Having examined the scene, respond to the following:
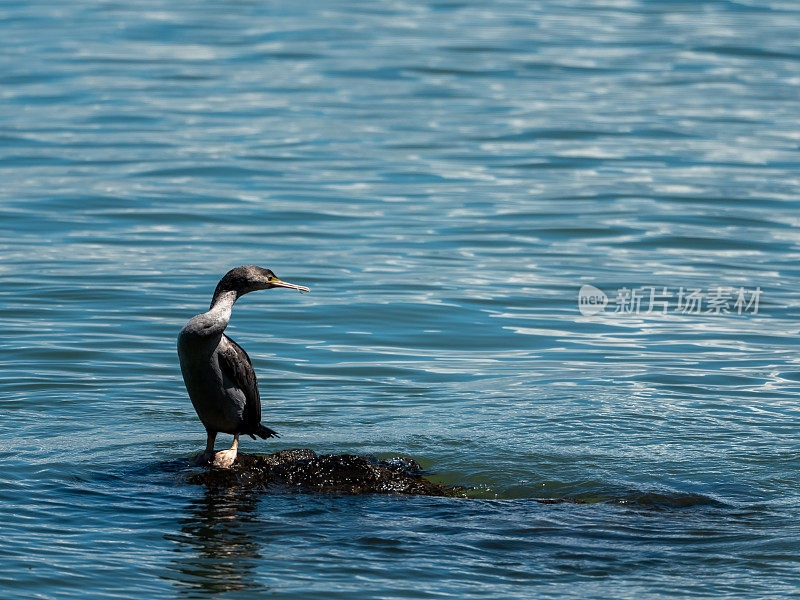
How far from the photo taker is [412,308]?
1336 cm

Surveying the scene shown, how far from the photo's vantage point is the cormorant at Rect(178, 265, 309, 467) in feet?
25.0

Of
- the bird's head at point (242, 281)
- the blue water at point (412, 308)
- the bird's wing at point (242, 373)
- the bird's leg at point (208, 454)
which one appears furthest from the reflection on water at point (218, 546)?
the bird's head at point (242, 281)

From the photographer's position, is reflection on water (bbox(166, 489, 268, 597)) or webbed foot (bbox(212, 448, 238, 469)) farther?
webbed foot (bbox(212, 448, 238, 469))

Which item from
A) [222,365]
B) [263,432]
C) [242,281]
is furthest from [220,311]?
[263,432]

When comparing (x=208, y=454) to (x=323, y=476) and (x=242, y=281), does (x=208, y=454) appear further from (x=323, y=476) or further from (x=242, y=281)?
(x=242, y=281)

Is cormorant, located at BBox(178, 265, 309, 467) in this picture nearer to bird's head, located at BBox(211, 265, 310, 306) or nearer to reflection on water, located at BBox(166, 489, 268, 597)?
bird's head, located at BBox(211, 265, 310, 306)

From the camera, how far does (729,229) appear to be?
55.7ft

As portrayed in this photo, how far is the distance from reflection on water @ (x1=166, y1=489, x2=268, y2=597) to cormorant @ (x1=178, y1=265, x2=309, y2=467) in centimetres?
40

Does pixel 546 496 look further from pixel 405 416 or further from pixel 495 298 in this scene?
pixel 495 298

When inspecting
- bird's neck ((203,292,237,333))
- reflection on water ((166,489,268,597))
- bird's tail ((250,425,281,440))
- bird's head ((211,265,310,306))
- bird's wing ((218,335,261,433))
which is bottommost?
reflection on water ((166,489,268,597))

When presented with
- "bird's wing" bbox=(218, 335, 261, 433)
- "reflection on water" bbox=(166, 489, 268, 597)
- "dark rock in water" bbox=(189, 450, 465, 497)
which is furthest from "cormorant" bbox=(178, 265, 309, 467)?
"reflection on water" bbox=(166, 489, 268, 597)

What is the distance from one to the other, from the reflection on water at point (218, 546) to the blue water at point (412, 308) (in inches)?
0.9

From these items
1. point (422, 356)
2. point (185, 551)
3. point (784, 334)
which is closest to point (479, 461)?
point (185, 551)

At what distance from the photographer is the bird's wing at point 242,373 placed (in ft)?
25.6
